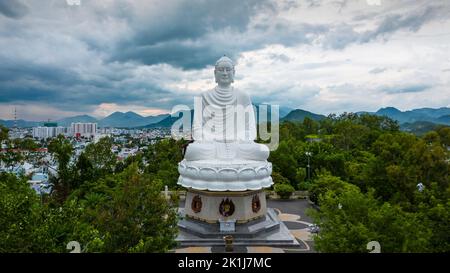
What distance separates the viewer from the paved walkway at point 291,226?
1241cm

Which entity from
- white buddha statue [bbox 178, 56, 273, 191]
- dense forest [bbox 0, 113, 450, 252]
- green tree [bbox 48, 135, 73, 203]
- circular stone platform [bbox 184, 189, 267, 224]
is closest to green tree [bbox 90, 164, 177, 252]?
dense forest [bbox 0, 113, 450, 252]

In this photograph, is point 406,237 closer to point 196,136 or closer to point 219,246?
point 219,246

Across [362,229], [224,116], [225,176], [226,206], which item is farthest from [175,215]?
[224,116]

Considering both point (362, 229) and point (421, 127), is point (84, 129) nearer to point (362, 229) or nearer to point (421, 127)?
point (421, 127)

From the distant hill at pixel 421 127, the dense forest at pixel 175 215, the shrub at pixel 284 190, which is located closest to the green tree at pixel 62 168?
the dense forest at pixel 175 215

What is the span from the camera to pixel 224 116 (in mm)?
16141

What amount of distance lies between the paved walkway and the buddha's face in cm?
701

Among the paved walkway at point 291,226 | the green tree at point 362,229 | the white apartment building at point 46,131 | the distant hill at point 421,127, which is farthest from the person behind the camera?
the white apartment building at point 46,131

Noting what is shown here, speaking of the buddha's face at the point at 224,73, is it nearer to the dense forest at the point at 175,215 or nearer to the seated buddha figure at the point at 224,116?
the seated buddha figure at the point at 224,116

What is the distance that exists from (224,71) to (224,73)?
0.10 metres

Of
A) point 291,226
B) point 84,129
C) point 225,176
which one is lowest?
point 291,226
